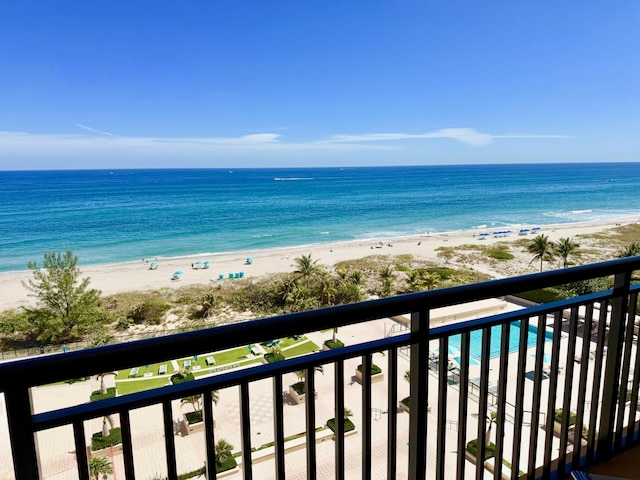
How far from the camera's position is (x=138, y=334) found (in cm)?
1639

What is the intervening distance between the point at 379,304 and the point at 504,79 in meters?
42.0

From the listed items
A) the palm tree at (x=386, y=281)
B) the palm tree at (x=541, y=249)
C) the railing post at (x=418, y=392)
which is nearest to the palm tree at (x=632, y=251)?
the palm tree at (x=541, y=249)

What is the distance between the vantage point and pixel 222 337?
2.82ft

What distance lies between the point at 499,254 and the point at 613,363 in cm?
2534

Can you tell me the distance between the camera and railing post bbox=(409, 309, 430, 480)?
1.15 m

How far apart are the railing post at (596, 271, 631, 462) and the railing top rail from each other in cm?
64

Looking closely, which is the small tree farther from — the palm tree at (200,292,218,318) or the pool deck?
the pool deck

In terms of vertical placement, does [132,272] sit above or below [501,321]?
below

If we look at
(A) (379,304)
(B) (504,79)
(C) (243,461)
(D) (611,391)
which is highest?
(B) (504,79)

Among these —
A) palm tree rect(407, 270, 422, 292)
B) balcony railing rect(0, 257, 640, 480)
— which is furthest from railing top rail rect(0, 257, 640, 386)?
palm tree rect(407, 270, 422, 292)

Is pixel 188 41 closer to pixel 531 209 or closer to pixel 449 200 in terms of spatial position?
pixel 449 200

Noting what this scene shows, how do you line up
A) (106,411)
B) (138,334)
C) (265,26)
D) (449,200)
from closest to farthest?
(106,411) < (138,334) < (265,26) < (449,200)

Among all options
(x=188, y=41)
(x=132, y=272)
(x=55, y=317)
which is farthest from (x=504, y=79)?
(x=55, y=317)

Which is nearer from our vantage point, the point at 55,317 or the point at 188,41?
the point at 55,317
